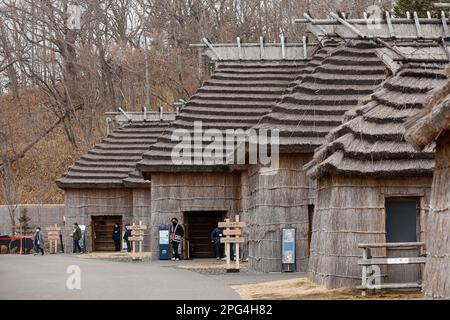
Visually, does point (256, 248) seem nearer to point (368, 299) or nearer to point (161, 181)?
point (161, 181)

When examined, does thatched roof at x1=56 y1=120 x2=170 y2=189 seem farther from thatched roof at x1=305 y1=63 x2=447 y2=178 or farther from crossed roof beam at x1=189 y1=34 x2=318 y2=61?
thatched roof at x1=305 y1=63 x2=447 y2=178

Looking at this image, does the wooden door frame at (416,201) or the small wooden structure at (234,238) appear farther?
the small wooden structure at (234,238)

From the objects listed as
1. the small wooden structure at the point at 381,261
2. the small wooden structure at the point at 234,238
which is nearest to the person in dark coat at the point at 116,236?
the small wooden structure at the point at 234,238

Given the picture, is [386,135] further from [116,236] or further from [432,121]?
[116,236]

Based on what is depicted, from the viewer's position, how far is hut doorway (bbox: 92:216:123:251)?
4666 centimetres

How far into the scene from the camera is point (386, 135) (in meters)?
21.1

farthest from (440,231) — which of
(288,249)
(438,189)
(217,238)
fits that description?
(217,238)

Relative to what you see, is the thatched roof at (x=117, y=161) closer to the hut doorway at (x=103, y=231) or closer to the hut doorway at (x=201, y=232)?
the hut doorway at (x=103, y=231)

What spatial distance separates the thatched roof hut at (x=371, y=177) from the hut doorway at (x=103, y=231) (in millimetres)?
25702

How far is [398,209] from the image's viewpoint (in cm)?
2131

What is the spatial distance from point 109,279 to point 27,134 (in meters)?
43.3

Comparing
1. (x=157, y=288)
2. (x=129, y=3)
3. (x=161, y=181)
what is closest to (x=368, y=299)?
(x=157, y=288)

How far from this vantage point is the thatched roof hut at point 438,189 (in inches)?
620

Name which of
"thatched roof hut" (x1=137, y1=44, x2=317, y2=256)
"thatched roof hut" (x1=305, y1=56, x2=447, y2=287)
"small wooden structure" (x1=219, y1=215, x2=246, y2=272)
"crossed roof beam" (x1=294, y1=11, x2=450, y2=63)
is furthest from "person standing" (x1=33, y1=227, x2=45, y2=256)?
"thatched roof hut" (x1=305, y1=56, x2=447, y2=287)
